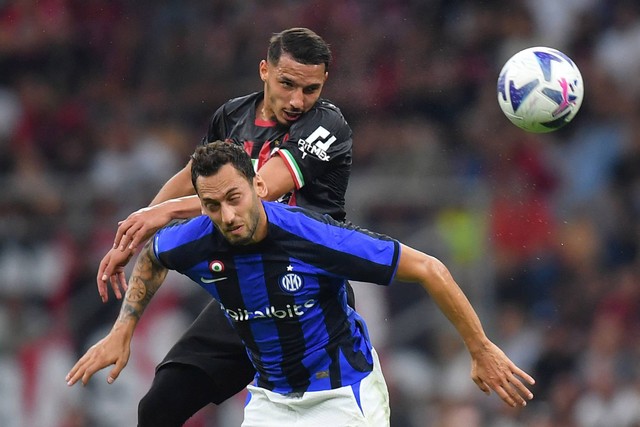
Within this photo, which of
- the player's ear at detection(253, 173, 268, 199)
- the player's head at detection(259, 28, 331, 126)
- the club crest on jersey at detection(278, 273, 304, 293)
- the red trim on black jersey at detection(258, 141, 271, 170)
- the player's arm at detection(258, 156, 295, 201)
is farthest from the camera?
the red trim on black jersey at detection(258, 141, 271, 170)

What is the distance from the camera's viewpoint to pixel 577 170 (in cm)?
1255

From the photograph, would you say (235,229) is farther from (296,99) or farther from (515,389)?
(515,389)

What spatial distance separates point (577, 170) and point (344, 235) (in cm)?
706

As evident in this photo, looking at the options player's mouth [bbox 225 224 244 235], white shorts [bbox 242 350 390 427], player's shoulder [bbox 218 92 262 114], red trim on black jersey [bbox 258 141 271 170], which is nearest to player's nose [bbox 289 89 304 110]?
red trim on black jersey [bbox 258 141 271 170]

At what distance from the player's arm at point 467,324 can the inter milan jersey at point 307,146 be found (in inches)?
31.4

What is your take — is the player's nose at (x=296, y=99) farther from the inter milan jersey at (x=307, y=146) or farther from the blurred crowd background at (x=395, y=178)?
the blurred crowd background at (x=395, y=178)

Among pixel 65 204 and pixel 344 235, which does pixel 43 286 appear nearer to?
pixel 65 204

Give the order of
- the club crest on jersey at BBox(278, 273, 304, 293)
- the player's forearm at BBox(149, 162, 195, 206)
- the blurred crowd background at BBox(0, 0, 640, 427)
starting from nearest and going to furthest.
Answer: the club crest on jersey at BBox(278, 273, 304, 293) < the player's forearm at BBox(149, 162, 195, 206) < the blurred crowd background at BBox(0, 0, 640, 427)

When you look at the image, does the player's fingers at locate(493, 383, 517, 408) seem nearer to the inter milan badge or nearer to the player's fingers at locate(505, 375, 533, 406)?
the player's fingers at locate(505, 375, 533, 406)

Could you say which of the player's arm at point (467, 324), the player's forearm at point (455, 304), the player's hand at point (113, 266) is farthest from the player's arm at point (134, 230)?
the player's forearm at point (455, 304)

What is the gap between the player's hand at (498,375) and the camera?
5762 millimetres

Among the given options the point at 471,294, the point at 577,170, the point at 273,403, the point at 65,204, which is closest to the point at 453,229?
the point at 471,294

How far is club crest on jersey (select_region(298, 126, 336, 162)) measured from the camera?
6414 mm

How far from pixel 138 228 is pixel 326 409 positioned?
48.7 inches
